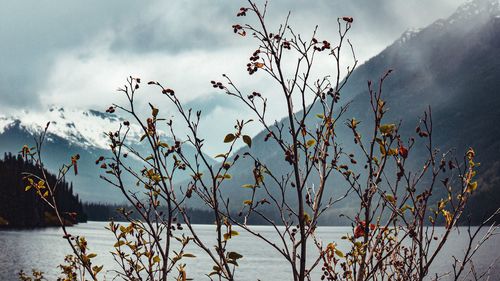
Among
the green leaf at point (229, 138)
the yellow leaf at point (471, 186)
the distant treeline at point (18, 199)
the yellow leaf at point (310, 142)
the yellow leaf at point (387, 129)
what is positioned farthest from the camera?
the distant treeline at point (18, 199)

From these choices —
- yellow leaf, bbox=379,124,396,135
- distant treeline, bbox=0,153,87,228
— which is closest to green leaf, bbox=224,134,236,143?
yellow leaf, bbox=379,124,396,135

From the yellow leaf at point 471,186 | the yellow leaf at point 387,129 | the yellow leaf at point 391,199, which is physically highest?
the yellow leaf at point 387,129

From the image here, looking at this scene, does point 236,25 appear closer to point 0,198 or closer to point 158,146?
point 158,146

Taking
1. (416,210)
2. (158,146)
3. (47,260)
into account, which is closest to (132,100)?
(158,146)

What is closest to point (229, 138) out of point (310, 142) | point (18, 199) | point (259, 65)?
point (259, 65)

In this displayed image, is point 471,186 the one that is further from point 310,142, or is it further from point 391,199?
point 310,142

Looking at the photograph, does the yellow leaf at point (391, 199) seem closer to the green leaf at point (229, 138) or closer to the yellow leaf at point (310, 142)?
the yellow leaf at point (310, 142)

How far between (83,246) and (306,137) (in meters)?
2.77

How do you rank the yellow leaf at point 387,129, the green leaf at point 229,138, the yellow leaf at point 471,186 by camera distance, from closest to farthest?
the green leaf at point 229,138 → the yellow leaf at point 387,129 → the yellow leaf at point 471,186

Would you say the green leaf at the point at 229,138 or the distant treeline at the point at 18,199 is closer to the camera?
the green leaf at the point at 229,138

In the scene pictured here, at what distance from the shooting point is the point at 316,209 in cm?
407

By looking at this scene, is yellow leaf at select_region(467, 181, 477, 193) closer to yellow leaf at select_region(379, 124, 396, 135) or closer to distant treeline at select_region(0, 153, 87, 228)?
yellow leaf at select_region(379, 124, 396, 135)

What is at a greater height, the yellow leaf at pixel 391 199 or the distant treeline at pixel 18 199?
the distant treeline at pixel 18 199

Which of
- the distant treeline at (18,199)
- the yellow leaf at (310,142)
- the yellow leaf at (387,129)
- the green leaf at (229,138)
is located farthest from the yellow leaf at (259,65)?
the distant treeline at (18,199)
